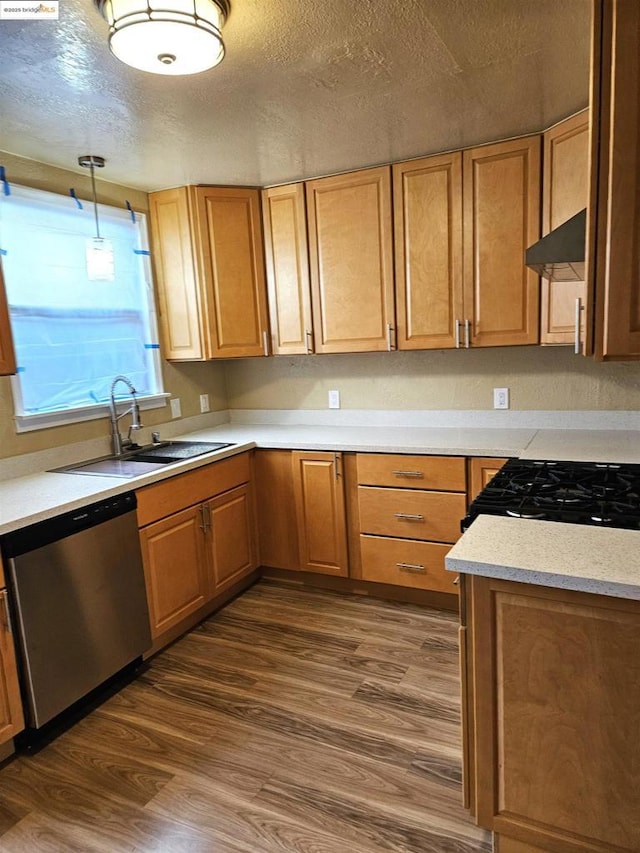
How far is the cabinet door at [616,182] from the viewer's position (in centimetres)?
134

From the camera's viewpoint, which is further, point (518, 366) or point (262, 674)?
point (518, 366)

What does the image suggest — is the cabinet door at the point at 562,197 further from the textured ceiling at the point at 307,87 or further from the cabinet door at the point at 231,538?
the cabinet door at the point at 231,538

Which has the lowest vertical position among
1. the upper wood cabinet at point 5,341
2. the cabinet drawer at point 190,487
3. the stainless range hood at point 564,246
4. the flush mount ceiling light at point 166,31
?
the cabinet drawer at point 190,487

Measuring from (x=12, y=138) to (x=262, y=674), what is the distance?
2.56m

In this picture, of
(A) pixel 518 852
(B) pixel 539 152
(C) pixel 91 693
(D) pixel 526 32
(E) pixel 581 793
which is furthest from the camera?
(B) pixel 539 152

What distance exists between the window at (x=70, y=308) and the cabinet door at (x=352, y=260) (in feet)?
3.38

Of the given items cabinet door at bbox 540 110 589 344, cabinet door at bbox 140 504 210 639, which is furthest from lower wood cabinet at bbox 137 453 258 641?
cabinet door at bbox 540 110 589 344

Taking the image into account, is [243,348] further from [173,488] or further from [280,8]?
[280,8]

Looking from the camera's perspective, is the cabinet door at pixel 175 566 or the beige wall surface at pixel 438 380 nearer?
the cabinet door at pixel 175 566

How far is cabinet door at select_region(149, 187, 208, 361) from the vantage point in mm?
3279

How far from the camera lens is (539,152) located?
104 inches

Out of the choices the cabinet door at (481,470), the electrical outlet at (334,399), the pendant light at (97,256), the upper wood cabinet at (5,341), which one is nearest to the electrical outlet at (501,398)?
the cabinet door at (481,470)

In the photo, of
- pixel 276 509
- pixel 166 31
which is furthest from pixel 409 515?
pixel 166 31

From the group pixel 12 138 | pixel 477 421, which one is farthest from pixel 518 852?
pixel 12 138
